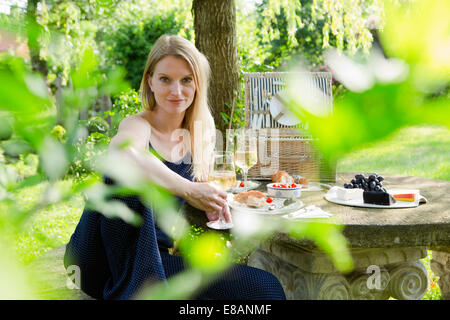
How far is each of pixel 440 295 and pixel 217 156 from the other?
2.27m

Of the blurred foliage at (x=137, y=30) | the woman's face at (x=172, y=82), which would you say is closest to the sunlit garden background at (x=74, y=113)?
the woman's face at (x=172, y=82)

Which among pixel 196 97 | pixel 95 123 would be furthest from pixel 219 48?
pixel 95 123

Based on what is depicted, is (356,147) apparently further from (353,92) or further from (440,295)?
(440,295)

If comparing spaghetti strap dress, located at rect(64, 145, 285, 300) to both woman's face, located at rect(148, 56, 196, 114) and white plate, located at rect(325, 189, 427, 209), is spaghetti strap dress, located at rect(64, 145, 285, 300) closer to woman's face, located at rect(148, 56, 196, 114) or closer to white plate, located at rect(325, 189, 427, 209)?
white plate, located at rect(325, 189, 427, 209)

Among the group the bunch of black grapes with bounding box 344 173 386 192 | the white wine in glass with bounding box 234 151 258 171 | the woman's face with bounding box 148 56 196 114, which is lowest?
the bunch of black grapes with bounding box 344 173 386 192

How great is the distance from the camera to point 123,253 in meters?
1.45

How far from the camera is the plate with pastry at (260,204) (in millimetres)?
1630

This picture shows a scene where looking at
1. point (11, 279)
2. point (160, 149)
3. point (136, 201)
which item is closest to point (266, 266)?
point (160, 149)

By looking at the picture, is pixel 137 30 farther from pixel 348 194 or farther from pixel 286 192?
pixel 348 194

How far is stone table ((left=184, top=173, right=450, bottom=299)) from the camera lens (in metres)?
1.47

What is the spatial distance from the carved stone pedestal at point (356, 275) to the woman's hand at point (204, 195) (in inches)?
21.4

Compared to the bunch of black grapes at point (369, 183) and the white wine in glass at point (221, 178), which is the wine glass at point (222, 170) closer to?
the white wine in glass at point (221, 178)

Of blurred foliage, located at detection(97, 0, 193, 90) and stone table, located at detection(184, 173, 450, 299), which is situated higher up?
blurred foliage, located at detection(97, 0, 193, 90)

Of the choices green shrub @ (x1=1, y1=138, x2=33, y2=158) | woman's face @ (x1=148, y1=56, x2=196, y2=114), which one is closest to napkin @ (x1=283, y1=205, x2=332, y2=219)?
woman's face @ (x1=148, y1=56, x2=196, y2=114)
